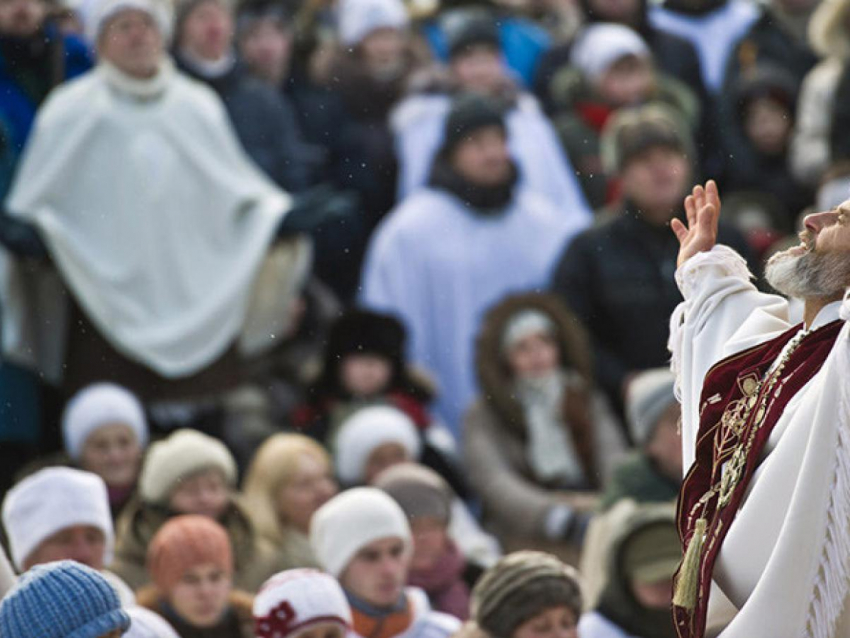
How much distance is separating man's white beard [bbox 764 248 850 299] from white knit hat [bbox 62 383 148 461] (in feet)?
15.5

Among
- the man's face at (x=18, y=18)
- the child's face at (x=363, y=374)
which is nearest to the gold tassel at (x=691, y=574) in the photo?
the child's face at (x=363, y=374)

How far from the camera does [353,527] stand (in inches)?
372

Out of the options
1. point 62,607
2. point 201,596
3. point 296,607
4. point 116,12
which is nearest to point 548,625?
point 296,607

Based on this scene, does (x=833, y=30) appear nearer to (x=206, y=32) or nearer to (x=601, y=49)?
(x=601, y=49)

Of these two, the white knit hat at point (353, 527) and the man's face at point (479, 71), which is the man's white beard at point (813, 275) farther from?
the man's face at point (479, 71)

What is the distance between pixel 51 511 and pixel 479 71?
533 cm

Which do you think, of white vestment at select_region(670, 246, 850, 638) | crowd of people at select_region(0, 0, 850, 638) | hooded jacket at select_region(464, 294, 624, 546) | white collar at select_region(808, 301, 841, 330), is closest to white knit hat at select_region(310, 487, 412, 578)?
crowd of people at select_region(0, 0, 850, 638)

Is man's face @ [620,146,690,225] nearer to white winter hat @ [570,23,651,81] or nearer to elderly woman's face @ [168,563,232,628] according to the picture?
white winter hat @ [570,23,651,81]

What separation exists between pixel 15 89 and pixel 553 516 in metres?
3.10

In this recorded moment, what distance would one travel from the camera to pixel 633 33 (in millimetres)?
14898

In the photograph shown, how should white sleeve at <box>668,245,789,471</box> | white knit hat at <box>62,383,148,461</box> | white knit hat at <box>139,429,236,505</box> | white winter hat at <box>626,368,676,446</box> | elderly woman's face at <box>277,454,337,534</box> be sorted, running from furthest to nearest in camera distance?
white knit hat at <box>62,383,148,461</box>
white winter hat at <box>626,368,676,446</box>
elderly woman's face at <box>277,454,337,534</box>
white knit hat at <box>139,429,236,505</box>
white sleeve at <box>668,245,789,471</box>

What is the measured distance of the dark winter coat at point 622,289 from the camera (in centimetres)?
1230

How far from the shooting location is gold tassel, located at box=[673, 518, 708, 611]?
6.71m

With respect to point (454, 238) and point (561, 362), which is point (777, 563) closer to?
point (561, 362)
